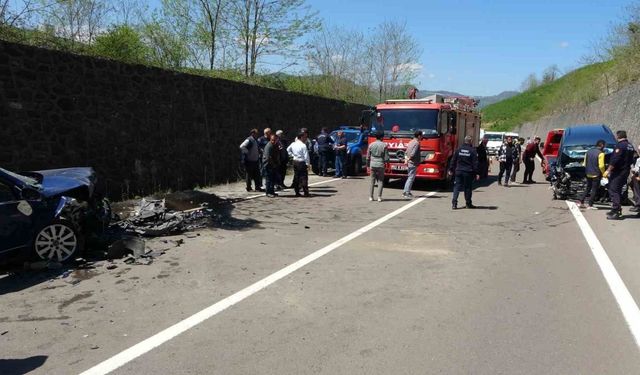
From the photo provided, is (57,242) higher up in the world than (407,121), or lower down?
lower down

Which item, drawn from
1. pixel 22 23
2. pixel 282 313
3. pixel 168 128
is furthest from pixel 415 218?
pixel 22 23

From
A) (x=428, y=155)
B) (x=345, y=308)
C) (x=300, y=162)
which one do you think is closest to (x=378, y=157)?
(x=300, y=162)

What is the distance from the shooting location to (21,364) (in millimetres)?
4121

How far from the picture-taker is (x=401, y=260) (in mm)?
7457

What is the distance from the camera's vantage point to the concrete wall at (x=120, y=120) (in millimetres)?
10414

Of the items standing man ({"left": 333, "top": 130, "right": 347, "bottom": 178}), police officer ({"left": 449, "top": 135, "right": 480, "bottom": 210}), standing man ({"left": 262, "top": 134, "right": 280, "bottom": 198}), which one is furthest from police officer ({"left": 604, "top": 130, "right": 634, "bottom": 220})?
standing man ({"left": 333, "top": 130, "right": 347, "bottom": 178})

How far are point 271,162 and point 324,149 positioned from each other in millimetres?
6252

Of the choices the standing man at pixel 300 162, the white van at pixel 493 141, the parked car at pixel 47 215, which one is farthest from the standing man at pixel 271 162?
the white van at pixel 493 141

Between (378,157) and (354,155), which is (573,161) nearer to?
(378,157)

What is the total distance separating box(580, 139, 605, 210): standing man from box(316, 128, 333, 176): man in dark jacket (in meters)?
9.47

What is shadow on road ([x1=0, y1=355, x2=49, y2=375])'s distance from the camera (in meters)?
4.00

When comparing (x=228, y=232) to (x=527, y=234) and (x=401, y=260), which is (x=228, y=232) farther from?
(x=527, y=234)

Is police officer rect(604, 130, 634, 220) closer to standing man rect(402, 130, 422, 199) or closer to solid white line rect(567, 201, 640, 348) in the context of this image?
solid white line rect(567, 201, 640, 348)

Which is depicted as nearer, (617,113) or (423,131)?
(423,131)
